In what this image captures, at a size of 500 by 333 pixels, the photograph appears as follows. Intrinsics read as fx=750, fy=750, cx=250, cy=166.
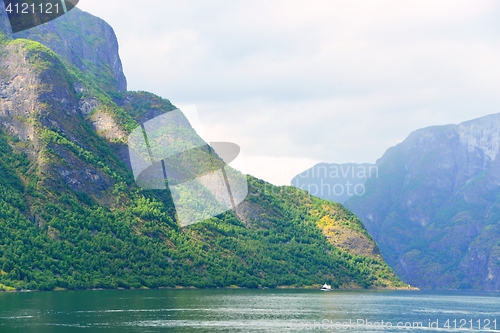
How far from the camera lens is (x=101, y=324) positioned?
4988 inches

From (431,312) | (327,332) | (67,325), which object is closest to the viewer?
(67,325)

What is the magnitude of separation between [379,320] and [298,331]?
35095 mm

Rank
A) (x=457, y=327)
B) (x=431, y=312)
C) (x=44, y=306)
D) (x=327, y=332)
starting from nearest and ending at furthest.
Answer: (x=327, y=332) < (x=457, y=327) < (x=44, y=306) < (x=431, y=312)

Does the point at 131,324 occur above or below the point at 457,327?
above

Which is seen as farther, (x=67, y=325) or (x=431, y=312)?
(x=431, y=312)

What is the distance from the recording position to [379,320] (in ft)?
525

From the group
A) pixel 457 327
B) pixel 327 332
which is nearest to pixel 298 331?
pixel 327 332

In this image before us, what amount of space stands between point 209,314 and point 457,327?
50.5 meters

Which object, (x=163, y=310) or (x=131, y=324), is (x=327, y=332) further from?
(x=163, y=310)

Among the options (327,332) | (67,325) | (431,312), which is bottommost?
(431,312)

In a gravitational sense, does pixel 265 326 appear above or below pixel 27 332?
below

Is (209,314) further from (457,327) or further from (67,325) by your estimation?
(457,327)

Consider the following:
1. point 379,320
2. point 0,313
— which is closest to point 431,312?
point 379,320

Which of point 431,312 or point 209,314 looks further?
point 431,312
